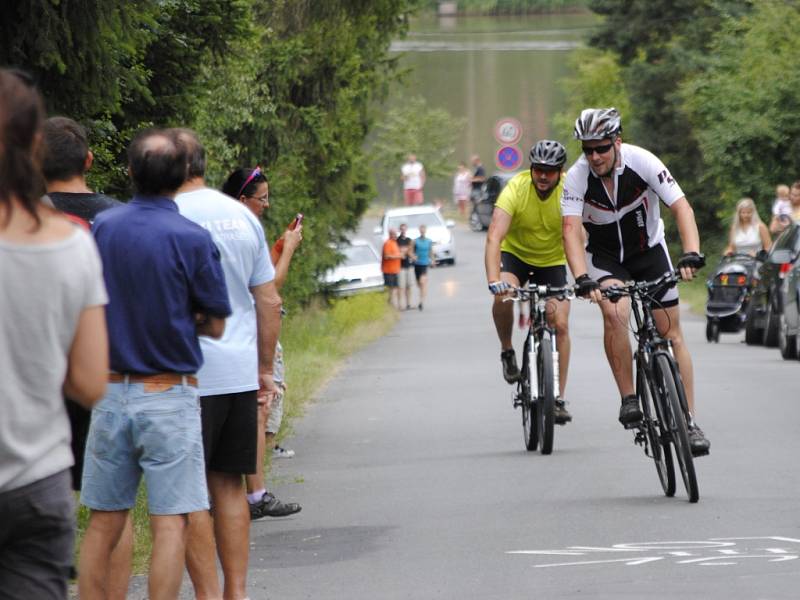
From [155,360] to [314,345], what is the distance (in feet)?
64.3

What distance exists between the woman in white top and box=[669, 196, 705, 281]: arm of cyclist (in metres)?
15.8

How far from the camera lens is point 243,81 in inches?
968

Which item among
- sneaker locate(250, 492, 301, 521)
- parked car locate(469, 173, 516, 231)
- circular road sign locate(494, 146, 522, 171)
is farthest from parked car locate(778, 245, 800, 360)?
parked car locate(469, 173, 516, 231)

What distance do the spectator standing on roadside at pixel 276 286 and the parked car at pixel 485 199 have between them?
51.3 meters

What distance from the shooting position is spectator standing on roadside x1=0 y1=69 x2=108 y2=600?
14.3 feet

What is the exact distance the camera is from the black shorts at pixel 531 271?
41.7ft

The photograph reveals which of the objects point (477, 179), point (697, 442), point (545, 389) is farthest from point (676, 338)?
point (477, 179)

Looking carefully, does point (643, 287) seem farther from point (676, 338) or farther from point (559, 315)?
point (559, 315)

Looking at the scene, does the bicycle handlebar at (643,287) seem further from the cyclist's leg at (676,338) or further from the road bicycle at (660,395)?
the cyclist's leg at (676,338)

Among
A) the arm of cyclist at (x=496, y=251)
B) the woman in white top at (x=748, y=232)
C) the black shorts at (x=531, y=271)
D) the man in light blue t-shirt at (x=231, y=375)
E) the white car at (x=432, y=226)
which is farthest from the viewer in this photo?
the white car at (x=432, y=226)

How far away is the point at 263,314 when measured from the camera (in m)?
7.76

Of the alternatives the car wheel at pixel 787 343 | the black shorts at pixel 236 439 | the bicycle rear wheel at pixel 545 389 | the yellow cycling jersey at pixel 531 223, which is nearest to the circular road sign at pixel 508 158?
the car wheel at pixel 787 343

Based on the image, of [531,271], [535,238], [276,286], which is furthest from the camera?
[531,271]

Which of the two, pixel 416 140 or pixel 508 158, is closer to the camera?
pixel 508 158
